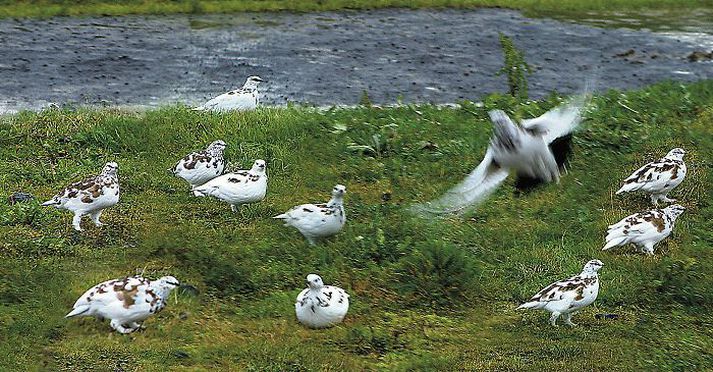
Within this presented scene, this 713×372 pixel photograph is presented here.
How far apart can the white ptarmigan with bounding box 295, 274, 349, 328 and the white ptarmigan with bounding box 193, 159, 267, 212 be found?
1.96m

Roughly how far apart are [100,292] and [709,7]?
17.8m

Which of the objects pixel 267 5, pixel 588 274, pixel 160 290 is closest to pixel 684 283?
pixel 588 274

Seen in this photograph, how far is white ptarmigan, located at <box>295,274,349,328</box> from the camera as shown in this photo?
7.92m

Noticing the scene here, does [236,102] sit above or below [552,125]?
below

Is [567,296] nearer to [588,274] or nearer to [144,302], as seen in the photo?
[588,274]

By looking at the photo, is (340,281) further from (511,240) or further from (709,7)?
(709,7)

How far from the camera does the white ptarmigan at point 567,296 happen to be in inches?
314

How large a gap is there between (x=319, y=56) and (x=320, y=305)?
9.96 meters

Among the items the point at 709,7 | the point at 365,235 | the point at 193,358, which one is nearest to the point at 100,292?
the point at 193,358

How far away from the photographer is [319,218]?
9320mm

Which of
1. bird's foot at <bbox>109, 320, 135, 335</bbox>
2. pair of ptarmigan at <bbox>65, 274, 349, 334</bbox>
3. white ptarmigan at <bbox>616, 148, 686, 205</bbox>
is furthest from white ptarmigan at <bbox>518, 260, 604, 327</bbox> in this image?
bird's foot at <bbox>109, 320, 135, 335</bbox>

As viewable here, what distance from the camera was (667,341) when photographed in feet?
26.4

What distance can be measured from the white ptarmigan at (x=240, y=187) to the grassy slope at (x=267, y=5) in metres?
10.9

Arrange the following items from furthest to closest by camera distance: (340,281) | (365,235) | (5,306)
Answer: (365,235), (340,281), (5,306)
